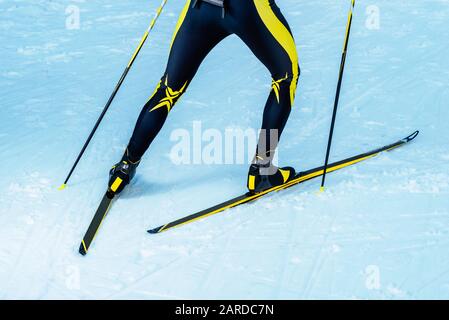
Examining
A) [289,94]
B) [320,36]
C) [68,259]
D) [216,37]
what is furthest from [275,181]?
[320,36]

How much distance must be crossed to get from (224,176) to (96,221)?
649mm

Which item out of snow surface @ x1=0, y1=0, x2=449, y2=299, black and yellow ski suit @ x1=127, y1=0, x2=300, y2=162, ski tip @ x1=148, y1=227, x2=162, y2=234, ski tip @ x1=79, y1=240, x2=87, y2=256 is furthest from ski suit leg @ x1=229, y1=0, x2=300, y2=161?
ski tip @ x1=79, y1=240, x2=87, y2=256

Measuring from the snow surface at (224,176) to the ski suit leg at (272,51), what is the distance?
1.02 ft

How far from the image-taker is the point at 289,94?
2.92 meters

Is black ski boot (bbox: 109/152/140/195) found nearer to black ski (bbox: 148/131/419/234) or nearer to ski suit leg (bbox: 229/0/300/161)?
black ski (bbox: 148/131/419/234)

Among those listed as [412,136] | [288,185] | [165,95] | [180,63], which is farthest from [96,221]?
[412,136]

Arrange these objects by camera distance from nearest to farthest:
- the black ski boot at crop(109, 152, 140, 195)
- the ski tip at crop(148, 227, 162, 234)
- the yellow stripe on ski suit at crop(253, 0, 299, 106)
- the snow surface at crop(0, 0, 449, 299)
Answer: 1. the snow surface at crop(0, 0, 449, 299)
2. the yellow stripe on ski suit at crop(253, 0, 299, 106)
3. the ski tip at crop(148, 227, 162, 234)
4. the black ski boot at crop(109, 152, 140, 195)

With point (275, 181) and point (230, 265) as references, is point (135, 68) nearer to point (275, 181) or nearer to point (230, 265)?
point (275, 181)

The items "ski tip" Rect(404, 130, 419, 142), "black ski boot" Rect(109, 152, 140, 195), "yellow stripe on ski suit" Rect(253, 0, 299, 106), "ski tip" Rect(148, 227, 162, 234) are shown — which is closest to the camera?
"yellow stripe on ski suit" Rect(253, 0, 299, 106)

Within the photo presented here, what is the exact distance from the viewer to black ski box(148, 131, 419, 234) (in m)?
2.89

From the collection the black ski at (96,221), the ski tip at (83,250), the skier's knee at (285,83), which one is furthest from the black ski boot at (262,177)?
the ski tip at (83,250)

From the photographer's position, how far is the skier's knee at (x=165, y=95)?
9.47 feet

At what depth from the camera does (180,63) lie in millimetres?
2838

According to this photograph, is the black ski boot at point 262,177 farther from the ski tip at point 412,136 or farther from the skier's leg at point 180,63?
the ski tip at point 412,136
